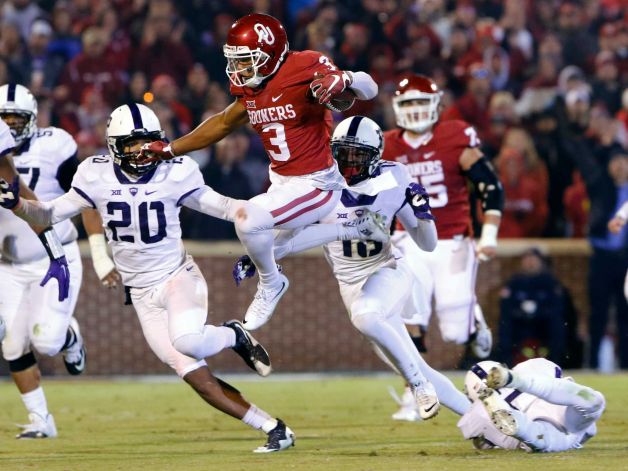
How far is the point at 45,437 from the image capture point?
9125mm

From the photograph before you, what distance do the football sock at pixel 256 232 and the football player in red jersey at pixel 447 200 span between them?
81.9 inches

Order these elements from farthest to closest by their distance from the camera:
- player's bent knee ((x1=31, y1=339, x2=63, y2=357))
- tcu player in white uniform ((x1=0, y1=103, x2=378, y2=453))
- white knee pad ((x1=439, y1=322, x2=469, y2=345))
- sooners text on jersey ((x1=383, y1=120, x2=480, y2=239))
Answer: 1. sooners text on jersey ((x1=383, y1=120, x2=480, y2=239))
2. white knee pad ((x1=439, y1=322, x2=469, y2=345))
3. player's bent knee ((x1=31, y1=339, x2=63, y2=357))
4. tcu player in white uniform ((x1=0, y1=103, x2=378, y2=453))

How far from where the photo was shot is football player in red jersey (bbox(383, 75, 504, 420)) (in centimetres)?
1009

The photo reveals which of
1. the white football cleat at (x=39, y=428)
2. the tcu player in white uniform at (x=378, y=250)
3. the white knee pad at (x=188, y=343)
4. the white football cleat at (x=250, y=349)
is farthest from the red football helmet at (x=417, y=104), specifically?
the white football cleat at (x=39, y=428)

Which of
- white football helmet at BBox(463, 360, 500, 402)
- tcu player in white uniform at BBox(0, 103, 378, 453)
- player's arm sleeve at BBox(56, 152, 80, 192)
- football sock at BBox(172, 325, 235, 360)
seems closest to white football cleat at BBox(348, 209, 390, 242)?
tcu player in white uniform at BBox(0, 103, 378, 453)

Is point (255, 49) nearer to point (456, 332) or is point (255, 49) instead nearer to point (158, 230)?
point (158, 230)

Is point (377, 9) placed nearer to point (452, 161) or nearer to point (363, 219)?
point (452, 161)

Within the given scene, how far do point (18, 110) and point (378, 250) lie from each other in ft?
8.60

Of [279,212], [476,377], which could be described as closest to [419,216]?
[279,212]

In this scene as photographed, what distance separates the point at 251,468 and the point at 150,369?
6.24 meters

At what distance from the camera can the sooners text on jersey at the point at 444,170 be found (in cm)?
1018

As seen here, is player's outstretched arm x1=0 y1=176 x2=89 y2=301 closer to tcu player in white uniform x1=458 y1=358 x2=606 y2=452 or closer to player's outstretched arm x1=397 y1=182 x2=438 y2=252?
player's outstretched arm x1=397 y1=182 x2=438 y2=252

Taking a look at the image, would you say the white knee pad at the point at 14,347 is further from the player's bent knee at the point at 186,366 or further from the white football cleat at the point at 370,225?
the white football cleat at the point at 370,225

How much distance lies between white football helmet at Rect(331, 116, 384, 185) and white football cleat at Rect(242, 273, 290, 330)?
760mm
